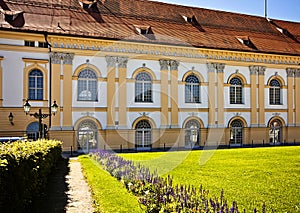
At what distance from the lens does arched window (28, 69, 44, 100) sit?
23953 mm

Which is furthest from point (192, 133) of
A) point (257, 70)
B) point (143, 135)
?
point (257, 70)

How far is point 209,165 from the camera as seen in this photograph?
1426 centimetres

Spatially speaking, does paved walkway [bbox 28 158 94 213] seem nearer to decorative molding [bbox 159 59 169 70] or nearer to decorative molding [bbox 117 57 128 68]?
decorative molding [bbox 117 57 128 68]

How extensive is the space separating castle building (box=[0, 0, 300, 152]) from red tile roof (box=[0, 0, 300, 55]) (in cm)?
11

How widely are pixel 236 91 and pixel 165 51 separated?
7941mm

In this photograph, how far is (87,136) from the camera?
84.0 ft

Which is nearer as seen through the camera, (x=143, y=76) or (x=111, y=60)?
(x=111, y=60)

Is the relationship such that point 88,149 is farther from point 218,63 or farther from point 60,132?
point 218,63

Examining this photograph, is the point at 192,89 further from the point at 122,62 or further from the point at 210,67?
the point at 122,62

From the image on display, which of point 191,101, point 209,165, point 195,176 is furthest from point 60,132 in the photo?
point 195,176

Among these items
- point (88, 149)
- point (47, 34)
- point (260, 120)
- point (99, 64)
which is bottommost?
point (88, 149)

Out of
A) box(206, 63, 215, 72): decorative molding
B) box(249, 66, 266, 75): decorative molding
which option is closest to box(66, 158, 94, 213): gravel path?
box(206, 63, 215, 72): decorative molding

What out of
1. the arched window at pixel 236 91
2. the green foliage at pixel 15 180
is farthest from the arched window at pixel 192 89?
the green foliage at pixel 15 180

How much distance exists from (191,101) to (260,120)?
7248 millimetres
